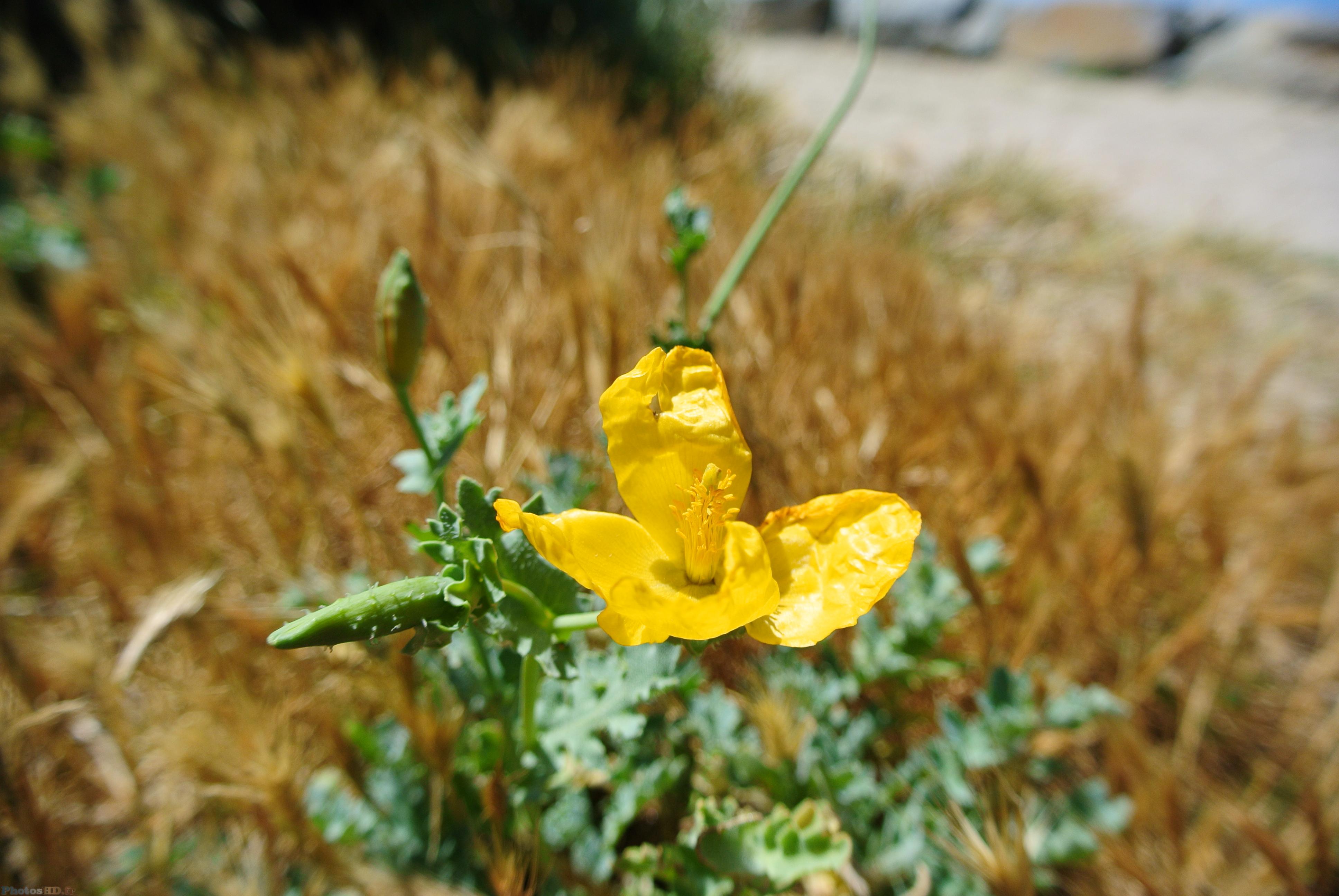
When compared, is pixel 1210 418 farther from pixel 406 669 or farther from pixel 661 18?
pixel 661 18

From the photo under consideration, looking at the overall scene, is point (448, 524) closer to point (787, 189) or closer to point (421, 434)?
point (421, 434)

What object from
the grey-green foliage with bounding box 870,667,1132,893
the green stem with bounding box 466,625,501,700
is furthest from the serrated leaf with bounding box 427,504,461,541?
the grey-green foliage with bounding box 870,667,1132,893

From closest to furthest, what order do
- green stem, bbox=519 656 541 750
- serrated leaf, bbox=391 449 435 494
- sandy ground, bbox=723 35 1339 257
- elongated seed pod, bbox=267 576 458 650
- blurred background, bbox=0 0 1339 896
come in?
elongated seed pod, bbox=267 576 458 650, green stem, bbox=519 656 541 750, serrated leaf, bbox=391 449 435 494, blurred background, bbox=0 0 1339 896, sandy ground, bbox=723 35 1339 257

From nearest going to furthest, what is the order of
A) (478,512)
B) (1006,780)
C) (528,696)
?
1. (478,512)
2. (528,696)
3. (1006,780)

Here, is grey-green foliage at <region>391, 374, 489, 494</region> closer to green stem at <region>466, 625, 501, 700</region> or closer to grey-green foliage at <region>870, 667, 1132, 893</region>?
green stem at <region>466, 625, 501, 700</region>

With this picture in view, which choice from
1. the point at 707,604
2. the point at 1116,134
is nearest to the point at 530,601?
the point at 707,604

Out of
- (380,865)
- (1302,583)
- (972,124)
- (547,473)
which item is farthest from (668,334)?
(972,124)

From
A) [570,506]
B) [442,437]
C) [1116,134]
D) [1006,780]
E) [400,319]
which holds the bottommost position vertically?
[1006,780]
